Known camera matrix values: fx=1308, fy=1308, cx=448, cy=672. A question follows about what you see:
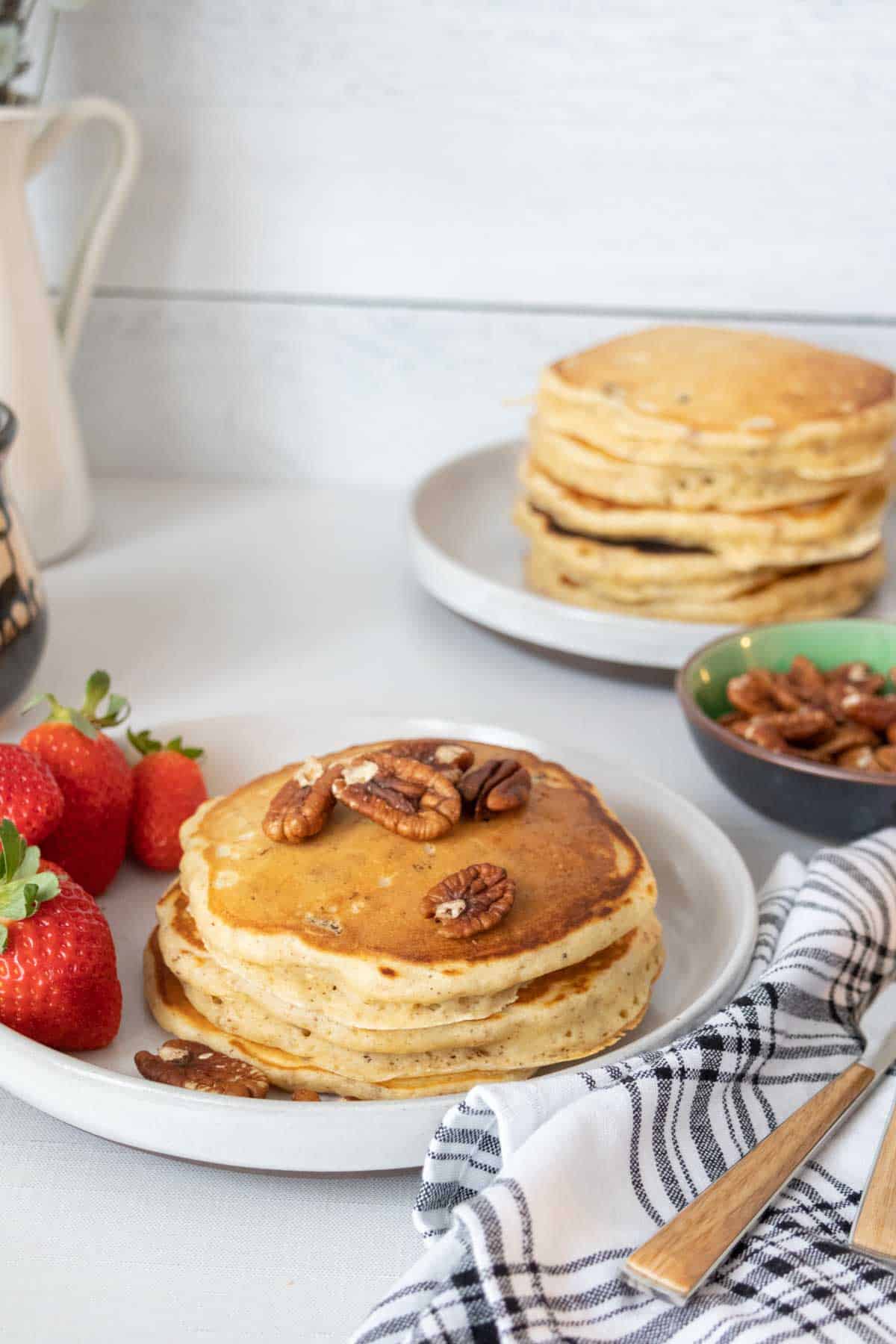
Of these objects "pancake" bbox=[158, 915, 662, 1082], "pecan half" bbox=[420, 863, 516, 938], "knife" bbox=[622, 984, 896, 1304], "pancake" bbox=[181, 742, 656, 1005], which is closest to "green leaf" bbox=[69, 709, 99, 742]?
"pancake" bbox=[181, 742, 656, 1005]

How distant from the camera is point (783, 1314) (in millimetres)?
608

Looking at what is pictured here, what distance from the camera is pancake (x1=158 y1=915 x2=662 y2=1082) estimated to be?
76cm

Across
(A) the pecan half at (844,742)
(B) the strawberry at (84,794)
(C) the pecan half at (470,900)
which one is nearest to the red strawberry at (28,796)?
(B) the strawberry at (84,794)

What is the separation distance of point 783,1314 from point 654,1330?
0.21ft

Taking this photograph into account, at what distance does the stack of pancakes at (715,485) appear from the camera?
129cm

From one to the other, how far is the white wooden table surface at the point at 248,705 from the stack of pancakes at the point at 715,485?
0.37ft

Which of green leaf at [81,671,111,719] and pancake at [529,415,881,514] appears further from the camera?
pancake at [529,415,881,514]

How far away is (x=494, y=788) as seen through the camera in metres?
0.88

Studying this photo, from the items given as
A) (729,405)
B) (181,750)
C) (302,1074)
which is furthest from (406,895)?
(729,405)

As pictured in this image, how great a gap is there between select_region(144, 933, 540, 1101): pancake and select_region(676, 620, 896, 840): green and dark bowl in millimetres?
336

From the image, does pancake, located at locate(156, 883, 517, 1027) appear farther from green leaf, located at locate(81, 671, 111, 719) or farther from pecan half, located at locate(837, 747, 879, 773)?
pecan half, located at locate(837, 747, 879, 773)

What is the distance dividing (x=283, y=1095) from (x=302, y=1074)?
0.07 ft

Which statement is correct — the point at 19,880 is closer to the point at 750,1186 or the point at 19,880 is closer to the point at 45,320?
the point at 750,1186

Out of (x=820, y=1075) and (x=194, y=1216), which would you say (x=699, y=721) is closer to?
(x=820, y=1075)
